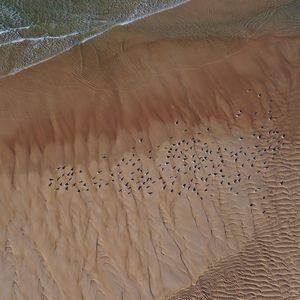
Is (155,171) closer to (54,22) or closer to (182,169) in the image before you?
(182,169)

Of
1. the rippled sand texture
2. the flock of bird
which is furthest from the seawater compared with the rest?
the flock of bird

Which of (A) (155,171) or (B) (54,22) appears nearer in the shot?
(A) (155,171)

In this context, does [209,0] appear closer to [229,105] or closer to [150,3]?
[150,3]

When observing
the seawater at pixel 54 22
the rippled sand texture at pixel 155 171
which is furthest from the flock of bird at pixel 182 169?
the seawater at pixel 54 22

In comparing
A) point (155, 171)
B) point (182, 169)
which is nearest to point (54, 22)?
point (155, 171)

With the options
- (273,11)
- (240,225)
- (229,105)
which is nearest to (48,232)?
(240,225)

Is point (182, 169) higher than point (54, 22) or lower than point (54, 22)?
lower

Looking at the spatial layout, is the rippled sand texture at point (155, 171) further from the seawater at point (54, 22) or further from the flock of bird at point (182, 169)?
the seawater at point (54, 22)

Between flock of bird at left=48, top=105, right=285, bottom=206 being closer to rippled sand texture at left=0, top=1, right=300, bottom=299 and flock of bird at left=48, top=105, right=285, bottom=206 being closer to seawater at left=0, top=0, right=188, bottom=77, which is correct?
rippled sand texture at left=0, top=1, right=300, bottom=299
